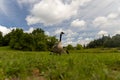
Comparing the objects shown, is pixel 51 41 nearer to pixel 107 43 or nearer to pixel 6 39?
pixel 6 39

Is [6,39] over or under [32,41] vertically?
over

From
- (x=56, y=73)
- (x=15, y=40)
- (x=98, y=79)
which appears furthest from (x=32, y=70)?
(x=15, y=40)

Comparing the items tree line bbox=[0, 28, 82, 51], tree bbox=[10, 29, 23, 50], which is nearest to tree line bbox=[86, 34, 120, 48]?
tree line bbox=[0, 28, 82, 51]

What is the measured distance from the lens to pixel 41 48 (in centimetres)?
9450

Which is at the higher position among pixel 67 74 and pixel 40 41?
pixel 40 41

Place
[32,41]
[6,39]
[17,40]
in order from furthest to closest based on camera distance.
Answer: [6,39]
[17,40]
[32,41]

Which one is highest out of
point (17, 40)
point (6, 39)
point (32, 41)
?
point (6, 39)

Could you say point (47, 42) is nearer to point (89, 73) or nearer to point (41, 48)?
point (41, 48)

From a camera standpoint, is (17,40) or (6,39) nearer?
(17,40)

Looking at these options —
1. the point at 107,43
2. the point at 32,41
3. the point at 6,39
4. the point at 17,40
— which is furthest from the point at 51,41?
the point at 107,43

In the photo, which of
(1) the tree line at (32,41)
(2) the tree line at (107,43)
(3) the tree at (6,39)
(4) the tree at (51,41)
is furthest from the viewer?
(2) the tree line at (107,43)

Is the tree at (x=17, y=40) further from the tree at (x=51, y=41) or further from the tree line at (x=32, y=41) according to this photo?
the tree at (x=51, y=41)

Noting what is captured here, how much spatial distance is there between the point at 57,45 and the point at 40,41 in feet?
227

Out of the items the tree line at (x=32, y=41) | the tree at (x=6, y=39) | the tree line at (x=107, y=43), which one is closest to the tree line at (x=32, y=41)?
the tree line at (x=32, y=41)
